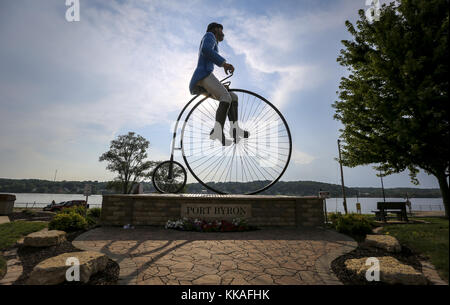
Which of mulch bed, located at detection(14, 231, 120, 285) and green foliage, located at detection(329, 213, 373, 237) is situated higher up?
green foliage, located at detection(329, 213, 373, 237)

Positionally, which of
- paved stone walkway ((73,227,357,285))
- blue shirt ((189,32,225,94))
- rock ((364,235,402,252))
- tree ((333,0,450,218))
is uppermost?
blue shirt ((189,32,225,94))

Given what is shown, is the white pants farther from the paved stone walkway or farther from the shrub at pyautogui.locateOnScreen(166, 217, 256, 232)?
the paved stone walkway

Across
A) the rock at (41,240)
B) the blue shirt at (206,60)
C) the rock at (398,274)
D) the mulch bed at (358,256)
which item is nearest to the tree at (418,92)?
the mulch bed at (358,256)

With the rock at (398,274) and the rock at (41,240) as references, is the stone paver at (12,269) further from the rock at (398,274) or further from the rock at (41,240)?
the rock at (398,274)

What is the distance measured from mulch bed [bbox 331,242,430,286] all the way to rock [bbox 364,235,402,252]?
10 centimetres

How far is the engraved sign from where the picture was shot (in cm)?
830

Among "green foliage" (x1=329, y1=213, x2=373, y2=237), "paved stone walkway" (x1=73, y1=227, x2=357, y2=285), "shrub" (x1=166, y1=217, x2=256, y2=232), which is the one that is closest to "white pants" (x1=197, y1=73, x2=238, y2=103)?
"shrub" (x1=166, y1=217, x2=256, y2=232)

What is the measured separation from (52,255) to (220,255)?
3854 mm

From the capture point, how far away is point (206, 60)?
7.02 metres

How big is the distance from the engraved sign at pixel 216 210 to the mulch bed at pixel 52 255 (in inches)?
149

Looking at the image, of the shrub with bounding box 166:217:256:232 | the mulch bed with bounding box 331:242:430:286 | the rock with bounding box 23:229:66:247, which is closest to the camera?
the mulch bed with bounding box 331:242:430:286

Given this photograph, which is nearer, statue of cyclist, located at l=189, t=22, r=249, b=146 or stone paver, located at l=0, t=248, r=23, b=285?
stone paver, located at l=0, t=248, r=23, b=285

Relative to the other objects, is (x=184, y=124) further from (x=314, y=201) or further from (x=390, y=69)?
(x=390, y=69)

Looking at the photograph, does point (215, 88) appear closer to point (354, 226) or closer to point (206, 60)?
point (206, 60)
